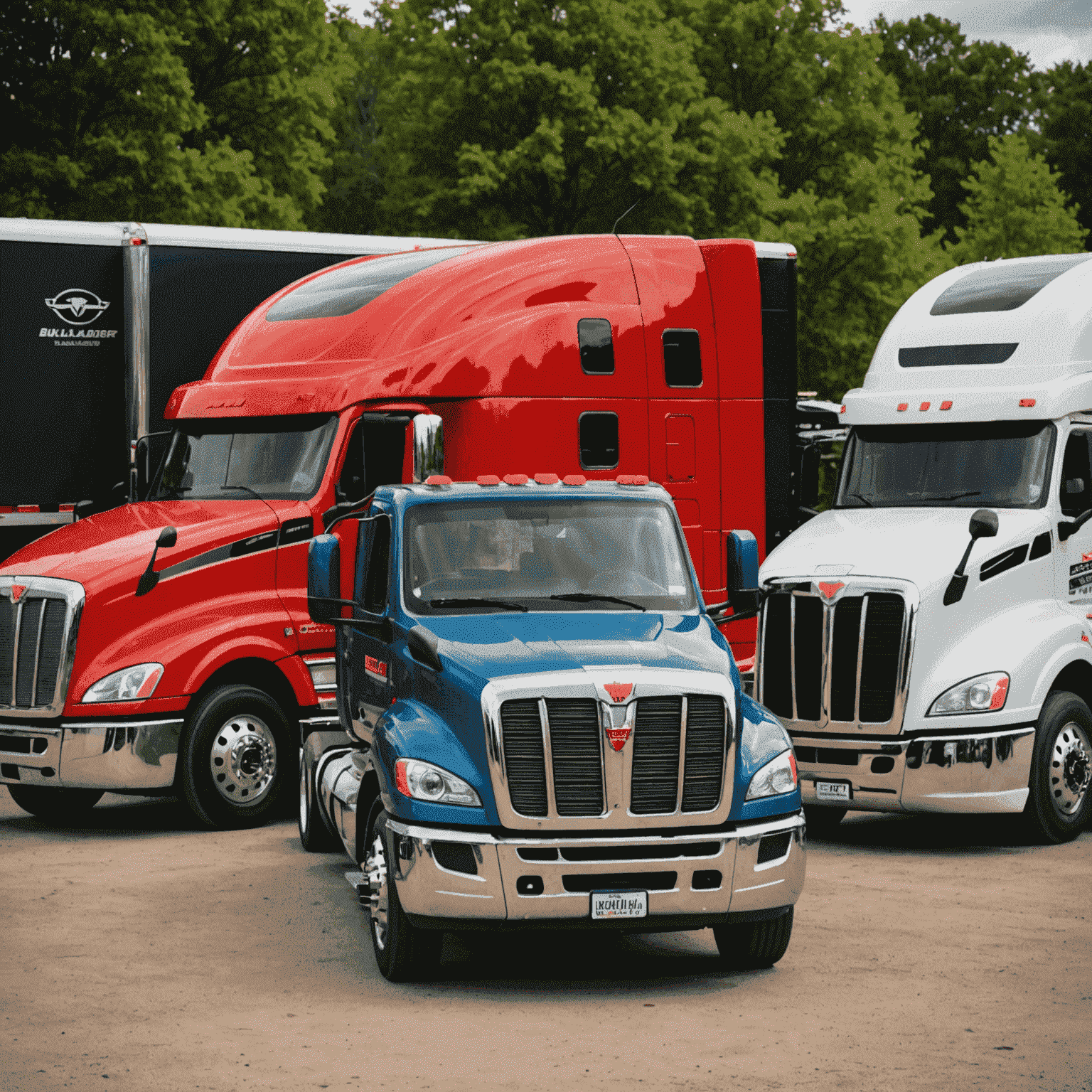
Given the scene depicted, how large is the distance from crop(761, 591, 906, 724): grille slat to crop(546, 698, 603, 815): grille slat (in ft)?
14.4

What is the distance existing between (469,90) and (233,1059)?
29946 mm

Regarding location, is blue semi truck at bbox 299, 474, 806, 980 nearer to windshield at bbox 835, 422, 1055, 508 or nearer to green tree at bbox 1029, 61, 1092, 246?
windshield at bbox 835, 422, 1055, 508

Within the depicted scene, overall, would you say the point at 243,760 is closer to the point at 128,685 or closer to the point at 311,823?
the point at 128,685

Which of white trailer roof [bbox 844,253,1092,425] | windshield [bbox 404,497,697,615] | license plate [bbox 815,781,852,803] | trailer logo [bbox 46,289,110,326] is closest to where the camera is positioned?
windshield [bbox 404,497,697,615]

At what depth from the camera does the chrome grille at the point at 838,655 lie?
12344 millimetres

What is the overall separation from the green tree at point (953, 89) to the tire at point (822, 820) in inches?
2169

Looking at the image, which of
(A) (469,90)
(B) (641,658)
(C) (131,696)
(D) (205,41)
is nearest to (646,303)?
(C) (131,696)

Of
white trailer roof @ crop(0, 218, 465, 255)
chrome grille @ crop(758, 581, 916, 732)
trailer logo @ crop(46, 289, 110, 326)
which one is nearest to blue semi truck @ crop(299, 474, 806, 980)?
chrome grille @ crop(758, 581, 916, 732)

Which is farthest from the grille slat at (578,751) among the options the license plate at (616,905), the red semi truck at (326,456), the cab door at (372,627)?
the red semi truck at (326,456)

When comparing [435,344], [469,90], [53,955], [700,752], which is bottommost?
[53,955]

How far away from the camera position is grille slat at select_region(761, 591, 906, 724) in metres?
12.4

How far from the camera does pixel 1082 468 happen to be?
43.9 ft

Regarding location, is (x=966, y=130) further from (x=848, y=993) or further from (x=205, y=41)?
(x=848, y=993)

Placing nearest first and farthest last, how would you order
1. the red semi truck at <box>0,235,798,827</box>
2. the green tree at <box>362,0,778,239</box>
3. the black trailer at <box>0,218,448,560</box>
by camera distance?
the red semi truck at <box>0,235,798,827</box>, the black trailer at <box>0,218,448,560</box>, the green tree at <box>362,0,778,239</box>
